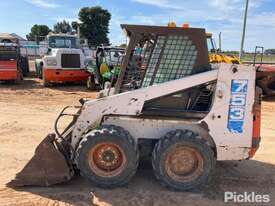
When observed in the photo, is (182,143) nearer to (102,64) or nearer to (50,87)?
(102,64)

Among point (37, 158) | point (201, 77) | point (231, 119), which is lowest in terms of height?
point (37, 158)

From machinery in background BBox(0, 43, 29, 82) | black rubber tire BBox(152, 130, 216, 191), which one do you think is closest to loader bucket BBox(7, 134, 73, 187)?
black rubber tire BBox(152, 130, 216, 191)

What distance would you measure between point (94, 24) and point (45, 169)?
5673cm

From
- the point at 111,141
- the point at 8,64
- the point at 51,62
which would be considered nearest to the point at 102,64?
the point at 51,62

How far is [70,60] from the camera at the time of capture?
54.5ft

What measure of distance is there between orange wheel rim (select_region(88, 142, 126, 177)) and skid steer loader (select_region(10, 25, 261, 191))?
0.04 feet

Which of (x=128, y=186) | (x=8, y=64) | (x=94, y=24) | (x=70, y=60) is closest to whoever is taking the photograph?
(x=128, y=186)

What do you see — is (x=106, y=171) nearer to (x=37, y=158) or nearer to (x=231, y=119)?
(x=37, y=158)

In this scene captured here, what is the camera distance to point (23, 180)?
17.3 feet

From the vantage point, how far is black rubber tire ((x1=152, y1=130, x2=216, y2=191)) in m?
5.07

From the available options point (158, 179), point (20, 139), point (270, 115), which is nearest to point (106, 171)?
point (158, 179)

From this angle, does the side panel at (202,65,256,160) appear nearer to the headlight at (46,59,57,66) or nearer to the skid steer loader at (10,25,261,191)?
the skid steer loader at (10,25,261,191)

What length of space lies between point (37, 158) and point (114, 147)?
40.3 inches

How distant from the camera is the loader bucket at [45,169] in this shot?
5.26 metres
